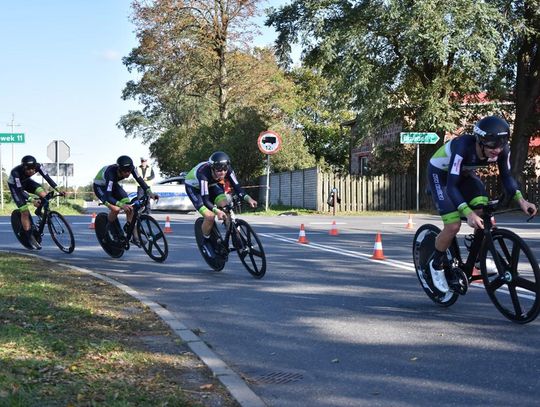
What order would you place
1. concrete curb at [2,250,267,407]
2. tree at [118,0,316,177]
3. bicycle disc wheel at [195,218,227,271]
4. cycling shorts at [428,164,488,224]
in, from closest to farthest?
concrete curb at [2,250,267,407], cycling shorts at [428,164,488,224], bicycle disc wheel at [195,218,227,271], tree at [118,0,316,177]

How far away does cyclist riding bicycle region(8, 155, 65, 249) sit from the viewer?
12070 millimetres

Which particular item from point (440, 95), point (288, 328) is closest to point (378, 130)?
point (440, 95)

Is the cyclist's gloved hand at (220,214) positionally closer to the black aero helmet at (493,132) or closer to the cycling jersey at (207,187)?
the cycling jersey at (207,187)

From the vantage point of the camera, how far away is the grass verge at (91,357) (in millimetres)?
3895

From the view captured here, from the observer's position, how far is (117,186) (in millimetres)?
11062

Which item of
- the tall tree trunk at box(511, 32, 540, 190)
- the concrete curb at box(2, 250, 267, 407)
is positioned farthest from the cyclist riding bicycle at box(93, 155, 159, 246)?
the tall tree trunk at box(511, 32, 540, 190)

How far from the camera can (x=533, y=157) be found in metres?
35.1

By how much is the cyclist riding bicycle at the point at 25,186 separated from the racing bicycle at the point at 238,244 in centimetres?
362

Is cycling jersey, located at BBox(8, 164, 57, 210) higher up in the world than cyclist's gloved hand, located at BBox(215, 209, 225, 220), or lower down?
higher up

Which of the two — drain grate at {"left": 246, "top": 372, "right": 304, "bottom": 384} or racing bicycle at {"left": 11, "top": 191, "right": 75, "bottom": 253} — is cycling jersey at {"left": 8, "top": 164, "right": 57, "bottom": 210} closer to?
racing bicycle at {"left": 11, "top": 191, "right": 75, "bottom": 253}

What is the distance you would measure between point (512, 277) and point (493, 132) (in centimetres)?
122

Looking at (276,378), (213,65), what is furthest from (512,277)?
(213,65)

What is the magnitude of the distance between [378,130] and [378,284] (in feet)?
73.9

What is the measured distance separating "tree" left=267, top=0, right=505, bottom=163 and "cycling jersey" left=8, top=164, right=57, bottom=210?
56.3ft
